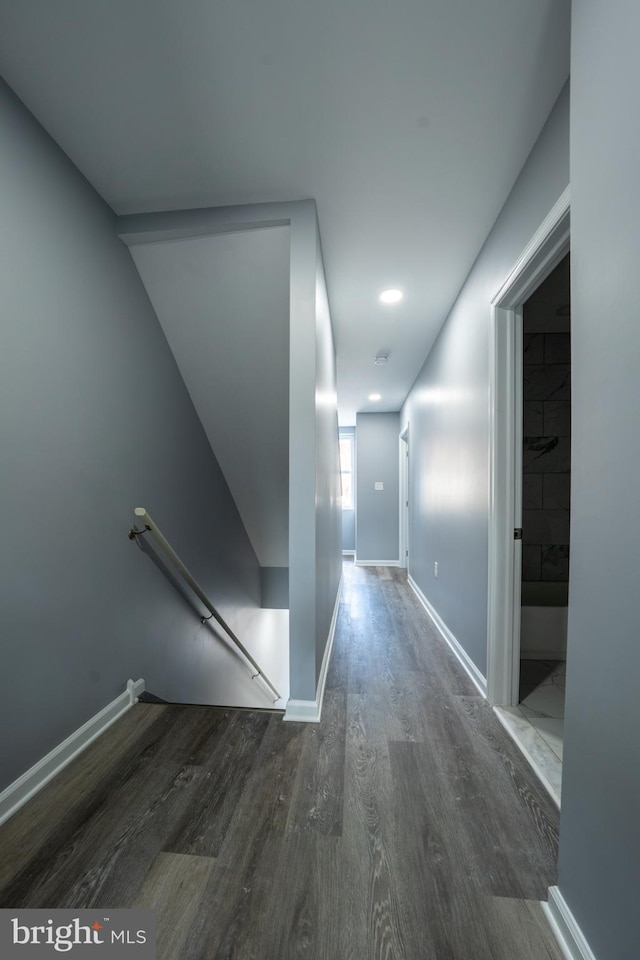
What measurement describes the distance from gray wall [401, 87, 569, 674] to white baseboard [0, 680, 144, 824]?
1870 millimetres

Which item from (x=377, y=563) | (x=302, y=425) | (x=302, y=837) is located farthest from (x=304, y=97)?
(x=377, y=563)

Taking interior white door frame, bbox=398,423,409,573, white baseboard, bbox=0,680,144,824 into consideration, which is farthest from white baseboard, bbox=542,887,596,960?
interior white door frame, bbox=398,423,409,573

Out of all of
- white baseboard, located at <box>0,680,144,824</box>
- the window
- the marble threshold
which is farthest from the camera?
the window

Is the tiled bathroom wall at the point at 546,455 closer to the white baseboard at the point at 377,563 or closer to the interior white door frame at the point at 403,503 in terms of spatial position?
the interior white door frame at the point at 403,503

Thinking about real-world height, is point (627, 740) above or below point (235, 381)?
below

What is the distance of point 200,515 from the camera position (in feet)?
9.48

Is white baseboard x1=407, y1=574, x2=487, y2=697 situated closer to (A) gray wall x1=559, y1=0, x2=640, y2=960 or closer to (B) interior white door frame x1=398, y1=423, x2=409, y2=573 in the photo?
(A) gray wall x1=559, y1=0, x2=640, y2=960

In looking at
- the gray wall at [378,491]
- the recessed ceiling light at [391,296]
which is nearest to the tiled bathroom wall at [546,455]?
the recessed ceiling light at [391,296]

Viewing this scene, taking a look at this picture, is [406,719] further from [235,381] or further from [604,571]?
[235,381]

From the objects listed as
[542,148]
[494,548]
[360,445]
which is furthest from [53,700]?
[360,445]

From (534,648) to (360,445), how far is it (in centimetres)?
425

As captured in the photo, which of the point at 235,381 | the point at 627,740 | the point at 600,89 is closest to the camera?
the point at 627,740

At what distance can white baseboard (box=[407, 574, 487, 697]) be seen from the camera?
2.15m

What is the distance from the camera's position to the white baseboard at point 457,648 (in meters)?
2.15
